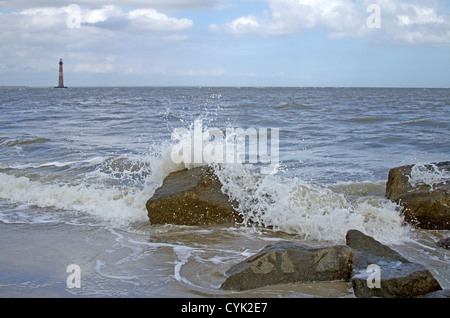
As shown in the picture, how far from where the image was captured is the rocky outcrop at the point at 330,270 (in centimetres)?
301

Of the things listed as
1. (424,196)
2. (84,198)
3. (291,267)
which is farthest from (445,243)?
(84,198)

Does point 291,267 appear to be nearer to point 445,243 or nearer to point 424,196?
point 445,243

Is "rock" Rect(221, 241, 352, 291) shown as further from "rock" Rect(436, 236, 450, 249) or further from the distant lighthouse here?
the distant lighthouse

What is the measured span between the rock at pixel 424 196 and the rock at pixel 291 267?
2087 mm

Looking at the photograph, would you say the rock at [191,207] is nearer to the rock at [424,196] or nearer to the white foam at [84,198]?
the white foam at [84,198]

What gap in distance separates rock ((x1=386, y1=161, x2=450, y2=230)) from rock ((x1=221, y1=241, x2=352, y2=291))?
6.85 ft

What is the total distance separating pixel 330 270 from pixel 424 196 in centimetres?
238

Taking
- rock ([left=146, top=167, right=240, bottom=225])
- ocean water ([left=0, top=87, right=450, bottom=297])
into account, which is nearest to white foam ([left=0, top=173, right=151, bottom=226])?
ocean water ([left=0, top=87, right=450, bottom=297])

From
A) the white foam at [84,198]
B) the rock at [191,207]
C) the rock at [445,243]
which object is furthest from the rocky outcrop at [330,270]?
the white foam at [84,198]

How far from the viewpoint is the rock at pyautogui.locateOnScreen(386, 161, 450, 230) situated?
4.97m

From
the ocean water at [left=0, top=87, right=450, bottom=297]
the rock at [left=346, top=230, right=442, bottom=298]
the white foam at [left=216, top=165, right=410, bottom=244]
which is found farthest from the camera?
the white foam at [left=216, top=165, right=410, bottom=244]

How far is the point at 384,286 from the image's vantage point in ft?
9.81

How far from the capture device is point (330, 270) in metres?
3.37

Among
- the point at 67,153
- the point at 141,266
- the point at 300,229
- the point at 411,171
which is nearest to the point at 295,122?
the point at 67,153
